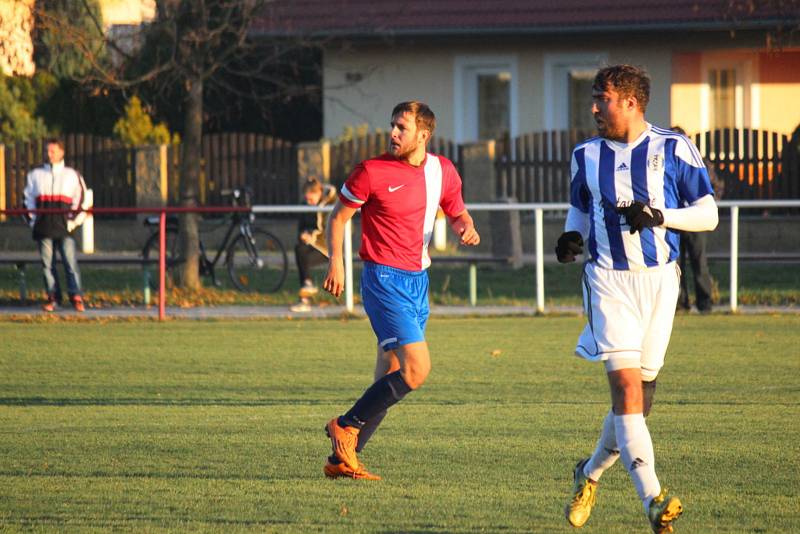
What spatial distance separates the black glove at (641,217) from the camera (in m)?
5.64

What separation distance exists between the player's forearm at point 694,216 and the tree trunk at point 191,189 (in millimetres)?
12502

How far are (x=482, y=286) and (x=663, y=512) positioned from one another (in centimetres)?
1301

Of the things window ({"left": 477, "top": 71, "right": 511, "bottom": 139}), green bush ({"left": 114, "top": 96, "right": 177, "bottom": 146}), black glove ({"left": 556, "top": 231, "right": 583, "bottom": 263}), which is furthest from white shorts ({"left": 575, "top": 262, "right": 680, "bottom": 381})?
green bush ({"left": 114, "top": 96, "right": 177, "bottom": 146})

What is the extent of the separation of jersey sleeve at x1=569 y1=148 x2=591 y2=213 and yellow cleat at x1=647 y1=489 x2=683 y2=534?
4.52ft

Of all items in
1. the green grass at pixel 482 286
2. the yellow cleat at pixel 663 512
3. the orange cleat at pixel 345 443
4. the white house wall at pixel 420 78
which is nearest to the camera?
the yellow cleat at pixel 663 512

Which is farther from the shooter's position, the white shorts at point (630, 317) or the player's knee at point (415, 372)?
the player's knee at point (415, 372)

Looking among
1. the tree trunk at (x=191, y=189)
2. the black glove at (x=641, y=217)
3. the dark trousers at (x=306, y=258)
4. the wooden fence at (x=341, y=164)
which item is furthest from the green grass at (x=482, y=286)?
the black glove at (x=641, y=217)

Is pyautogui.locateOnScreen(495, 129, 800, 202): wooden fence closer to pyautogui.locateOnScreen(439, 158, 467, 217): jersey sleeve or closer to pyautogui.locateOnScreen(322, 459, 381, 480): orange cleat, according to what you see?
pyautogui.locateOnScreen(439, 158, 467, 217): jersey sleeve

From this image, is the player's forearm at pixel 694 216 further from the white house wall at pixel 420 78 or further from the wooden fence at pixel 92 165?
the white house wall at pixel 420 78

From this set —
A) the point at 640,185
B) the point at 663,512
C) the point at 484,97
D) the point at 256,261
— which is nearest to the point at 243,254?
the point at 256,261

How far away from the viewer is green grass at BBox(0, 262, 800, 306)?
16953 mm

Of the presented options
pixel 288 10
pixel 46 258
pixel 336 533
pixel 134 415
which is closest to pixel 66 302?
pixel 46 258

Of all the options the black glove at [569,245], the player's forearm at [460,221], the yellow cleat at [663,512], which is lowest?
the yellow cleat at [663,512]

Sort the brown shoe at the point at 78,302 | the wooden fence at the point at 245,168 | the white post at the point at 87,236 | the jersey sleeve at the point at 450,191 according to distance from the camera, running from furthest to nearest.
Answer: the wooden fence at the point at 245,168, the white post at the point at 87,236, the brown shoe at the point at 78,302, the jersey sleeve at the point at 450,191
